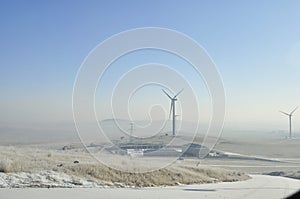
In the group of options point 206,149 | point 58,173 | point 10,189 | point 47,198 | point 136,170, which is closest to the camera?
point 47,198

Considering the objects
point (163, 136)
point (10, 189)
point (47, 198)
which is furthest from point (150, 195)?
point (163, 136)

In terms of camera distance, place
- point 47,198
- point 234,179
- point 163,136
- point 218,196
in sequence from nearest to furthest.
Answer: point 47,198 → point 218,196 → point 234,179 → point 163,136

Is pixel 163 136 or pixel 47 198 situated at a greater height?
pixel 163 136

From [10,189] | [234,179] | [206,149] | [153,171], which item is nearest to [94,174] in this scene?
[153,171]

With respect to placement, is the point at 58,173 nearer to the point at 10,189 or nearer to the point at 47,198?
the point at 10,189

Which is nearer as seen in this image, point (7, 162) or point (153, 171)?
point (7, 162)

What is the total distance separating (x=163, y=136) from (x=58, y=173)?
10400 centimetres

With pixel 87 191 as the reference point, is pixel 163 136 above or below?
above

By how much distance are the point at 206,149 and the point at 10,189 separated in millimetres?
70219

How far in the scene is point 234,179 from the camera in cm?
3006

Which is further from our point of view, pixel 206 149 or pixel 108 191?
pixel 206 149

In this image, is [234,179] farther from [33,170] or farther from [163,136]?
[163,136]

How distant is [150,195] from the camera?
18531 mm

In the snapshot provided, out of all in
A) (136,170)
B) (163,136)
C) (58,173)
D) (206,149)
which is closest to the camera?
(58,173)
